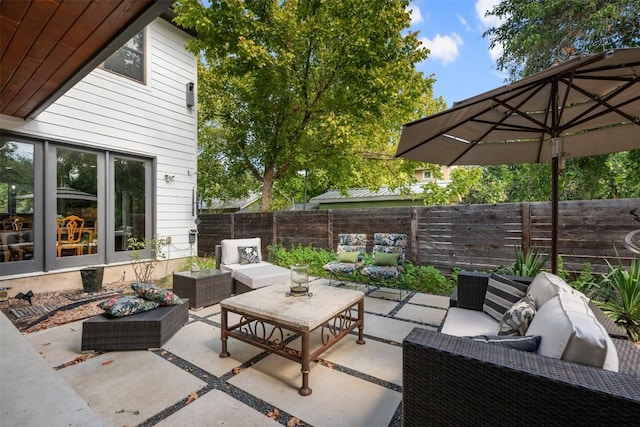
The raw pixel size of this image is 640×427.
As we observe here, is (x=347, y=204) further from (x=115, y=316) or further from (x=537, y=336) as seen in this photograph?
(x=537, y=336)

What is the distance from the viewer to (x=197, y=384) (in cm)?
234

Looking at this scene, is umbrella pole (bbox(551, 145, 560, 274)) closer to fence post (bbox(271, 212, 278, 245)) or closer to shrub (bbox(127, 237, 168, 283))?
fence post (bbox(271, 212, 278, 245))

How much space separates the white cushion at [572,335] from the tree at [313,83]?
587 cm

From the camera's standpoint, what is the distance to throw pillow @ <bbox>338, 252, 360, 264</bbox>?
5441 millimetres

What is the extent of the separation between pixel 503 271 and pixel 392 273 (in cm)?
161

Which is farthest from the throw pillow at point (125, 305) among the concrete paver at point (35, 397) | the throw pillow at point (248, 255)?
the throw pillow at point (248, 255)

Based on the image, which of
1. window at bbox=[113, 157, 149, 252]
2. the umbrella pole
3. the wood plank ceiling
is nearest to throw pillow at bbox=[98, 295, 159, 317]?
the wood plank ceiling

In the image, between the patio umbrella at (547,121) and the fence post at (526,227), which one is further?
the fence post at (526,227)

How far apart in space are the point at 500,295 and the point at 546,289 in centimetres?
57

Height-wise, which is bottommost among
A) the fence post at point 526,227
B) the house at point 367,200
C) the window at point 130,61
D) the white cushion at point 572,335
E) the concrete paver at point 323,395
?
the concrete paver at point 323,395

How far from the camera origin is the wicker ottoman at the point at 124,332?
9.30ft

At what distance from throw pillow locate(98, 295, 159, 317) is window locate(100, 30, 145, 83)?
4661 mm

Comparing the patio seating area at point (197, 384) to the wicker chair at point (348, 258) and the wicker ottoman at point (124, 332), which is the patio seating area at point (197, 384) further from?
the wicker chair at point (348, 258)

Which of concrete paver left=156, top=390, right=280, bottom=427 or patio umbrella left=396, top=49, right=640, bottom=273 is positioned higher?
patio umbrella left=396, top=49, right=640, bottom=273
